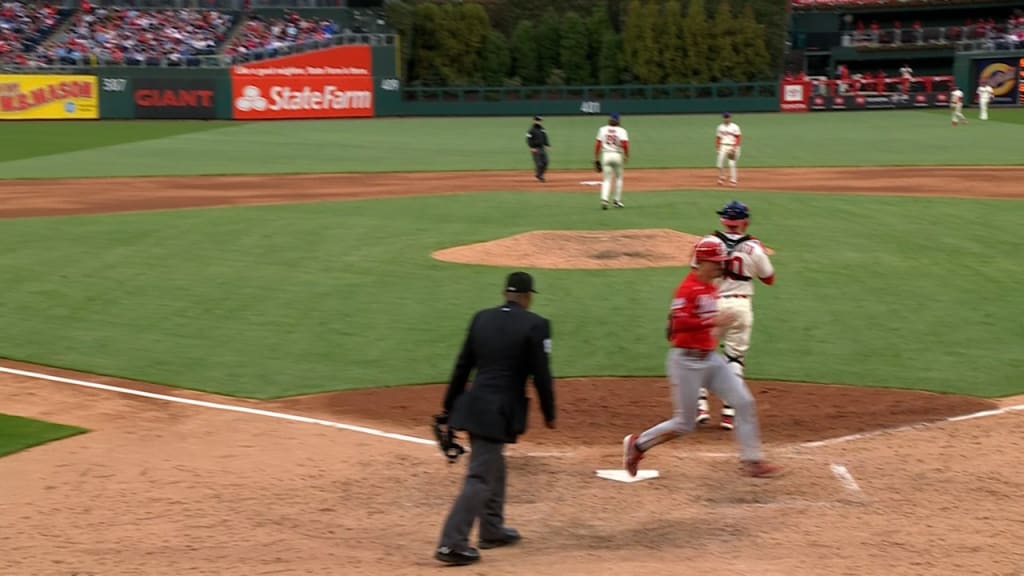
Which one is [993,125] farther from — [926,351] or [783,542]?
[783,542]

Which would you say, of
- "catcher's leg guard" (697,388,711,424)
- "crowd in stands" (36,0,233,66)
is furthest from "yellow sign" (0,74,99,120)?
"catcher's leg guard" (697,388,711,424)

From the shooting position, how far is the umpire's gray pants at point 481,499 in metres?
7.52

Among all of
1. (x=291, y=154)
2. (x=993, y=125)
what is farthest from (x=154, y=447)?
(x=993, y=125)

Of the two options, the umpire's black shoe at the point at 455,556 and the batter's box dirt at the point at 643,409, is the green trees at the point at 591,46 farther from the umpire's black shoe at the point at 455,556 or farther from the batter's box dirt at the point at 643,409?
the umpire's black shoe at the point at 455,556

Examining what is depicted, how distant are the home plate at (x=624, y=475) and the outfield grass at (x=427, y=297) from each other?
11.6 feet

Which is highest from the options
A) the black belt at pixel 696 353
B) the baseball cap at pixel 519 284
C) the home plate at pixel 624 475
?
A: the baseball cap at pixel 519 284

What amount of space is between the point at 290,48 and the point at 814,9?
115ft

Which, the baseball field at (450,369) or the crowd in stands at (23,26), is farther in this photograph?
the crowd in stands at (23,26)

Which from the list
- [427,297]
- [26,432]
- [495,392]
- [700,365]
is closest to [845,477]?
[700,365]

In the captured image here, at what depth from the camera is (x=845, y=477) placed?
9.35 metres

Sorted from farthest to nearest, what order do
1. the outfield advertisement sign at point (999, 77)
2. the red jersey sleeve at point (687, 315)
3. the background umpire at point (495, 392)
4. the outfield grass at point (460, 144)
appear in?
the outfield advertisement sign at point (999, 77) < the outfield grass at point (460, 144) < the red jersey sleeve at point (687, 315) < the background umpire at point (495, 392)

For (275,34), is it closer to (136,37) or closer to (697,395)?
(136,37)

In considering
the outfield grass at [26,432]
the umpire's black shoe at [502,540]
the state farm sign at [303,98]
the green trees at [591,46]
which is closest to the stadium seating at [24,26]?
the state farm sign at [303,98]

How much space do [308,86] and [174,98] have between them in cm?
679
